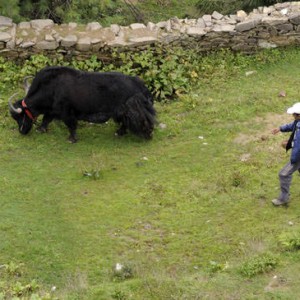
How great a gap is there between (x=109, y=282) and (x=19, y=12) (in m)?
7.93

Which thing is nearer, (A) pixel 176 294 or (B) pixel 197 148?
(A) pixel 176 294

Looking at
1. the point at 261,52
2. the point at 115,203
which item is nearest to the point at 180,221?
the point at 115,203

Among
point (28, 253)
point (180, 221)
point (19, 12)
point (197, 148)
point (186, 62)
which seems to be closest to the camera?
point (28, 253)

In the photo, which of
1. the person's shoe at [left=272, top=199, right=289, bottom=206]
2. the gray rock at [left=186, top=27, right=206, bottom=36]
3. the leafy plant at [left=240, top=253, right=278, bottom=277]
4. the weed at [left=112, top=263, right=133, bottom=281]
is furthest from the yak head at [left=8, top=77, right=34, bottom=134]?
the leafy plant at [left=240, top=253, right=278, bottom=277]

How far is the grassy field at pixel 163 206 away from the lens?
692cm

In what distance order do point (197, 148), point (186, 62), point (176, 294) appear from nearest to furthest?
point (176, 294)
point (197, 148)
point (186, 62)

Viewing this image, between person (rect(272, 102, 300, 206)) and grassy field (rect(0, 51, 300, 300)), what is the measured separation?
0.63ft

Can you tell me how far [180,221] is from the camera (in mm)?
8578

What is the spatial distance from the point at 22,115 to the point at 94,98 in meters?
1.37

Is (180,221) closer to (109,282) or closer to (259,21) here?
(109,282)

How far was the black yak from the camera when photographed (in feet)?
34.4

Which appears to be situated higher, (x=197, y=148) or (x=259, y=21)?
(x=259, y=21)

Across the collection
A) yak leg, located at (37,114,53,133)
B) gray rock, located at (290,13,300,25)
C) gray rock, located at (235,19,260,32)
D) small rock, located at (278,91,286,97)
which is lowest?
yak leg, located at (37,114,53,133)

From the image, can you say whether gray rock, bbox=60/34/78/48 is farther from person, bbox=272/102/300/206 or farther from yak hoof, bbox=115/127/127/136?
person, bbox=272/102/300/206
